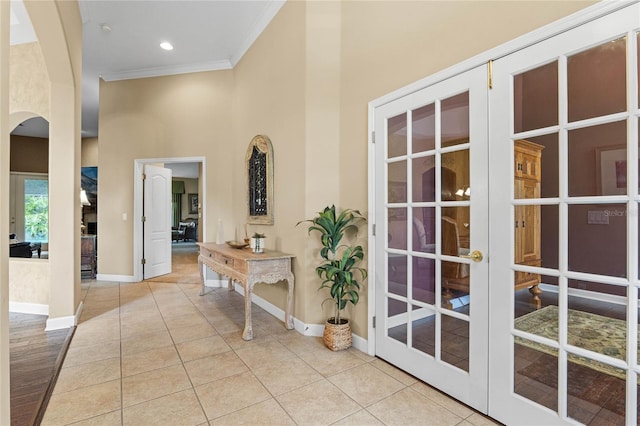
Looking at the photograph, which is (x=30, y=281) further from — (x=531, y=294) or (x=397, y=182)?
(x=531, y=294)

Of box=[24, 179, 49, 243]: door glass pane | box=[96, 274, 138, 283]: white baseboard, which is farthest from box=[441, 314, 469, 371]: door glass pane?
box=[24, 179, 49, 243]: door glass pane

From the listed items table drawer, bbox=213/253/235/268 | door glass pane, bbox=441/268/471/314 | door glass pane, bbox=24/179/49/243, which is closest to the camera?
door glass pane, bbox=441/268/471/314

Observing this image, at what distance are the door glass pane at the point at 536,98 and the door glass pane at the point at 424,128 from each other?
1.76 ft

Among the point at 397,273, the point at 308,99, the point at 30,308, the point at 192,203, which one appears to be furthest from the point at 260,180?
the point at 192,203

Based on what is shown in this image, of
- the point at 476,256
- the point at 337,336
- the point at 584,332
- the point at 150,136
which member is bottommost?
the point at 337,336

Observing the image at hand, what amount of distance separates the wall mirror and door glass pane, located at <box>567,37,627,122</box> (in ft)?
9.45

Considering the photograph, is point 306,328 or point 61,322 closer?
point 306,328

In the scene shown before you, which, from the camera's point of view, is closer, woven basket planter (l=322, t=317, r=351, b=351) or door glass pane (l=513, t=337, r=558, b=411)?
door glass pane (l=513, t=337, r=558, b=411)

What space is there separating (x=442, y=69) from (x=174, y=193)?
13495 mm

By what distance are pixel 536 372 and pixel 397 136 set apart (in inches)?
69.7

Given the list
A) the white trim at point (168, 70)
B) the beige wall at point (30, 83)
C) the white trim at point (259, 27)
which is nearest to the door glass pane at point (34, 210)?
the white trim at point (168, 70)

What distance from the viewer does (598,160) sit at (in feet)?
4.92

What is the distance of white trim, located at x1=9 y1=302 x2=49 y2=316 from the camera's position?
3.75 m

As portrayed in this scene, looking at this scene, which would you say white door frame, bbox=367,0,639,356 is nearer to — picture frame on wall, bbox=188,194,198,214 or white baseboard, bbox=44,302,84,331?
white baseboard, bbox=44,302,84,331
